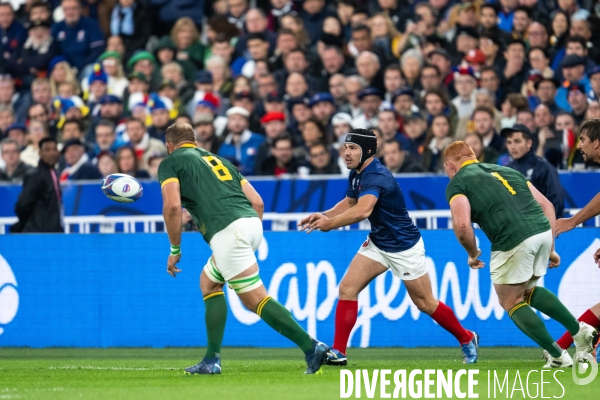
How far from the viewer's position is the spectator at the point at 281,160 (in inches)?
643

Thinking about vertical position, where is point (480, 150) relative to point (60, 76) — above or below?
above

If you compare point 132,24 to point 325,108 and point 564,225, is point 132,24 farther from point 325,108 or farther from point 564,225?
point 564,225

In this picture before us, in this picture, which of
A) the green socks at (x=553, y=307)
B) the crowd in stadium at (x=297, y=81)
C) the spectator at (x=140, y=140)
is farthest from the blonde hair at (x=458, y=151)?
the spectator at (x=140, y=140)

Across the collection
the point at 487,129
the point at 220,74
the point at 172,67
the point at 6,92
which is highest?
the point at 487,129

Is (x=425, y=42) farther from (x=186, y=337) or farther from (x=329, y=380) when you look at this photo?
(x=329, y=380)

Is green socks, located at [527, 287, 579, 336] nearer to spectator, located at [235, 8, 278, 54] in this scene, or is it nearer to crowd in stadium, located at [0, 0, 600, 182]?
crowd in stadium, located at [0, 0, 600, 182]

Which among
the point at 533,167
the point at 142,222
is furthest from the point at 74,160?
the point at 533,167

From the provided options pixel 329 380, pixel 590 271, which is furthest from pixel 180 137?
pixel 590 271

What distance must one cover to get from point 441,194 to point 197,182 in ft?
17.4

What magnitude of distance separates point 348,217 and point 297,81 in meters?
7.89

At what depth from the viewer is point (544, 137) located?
15.0 metres

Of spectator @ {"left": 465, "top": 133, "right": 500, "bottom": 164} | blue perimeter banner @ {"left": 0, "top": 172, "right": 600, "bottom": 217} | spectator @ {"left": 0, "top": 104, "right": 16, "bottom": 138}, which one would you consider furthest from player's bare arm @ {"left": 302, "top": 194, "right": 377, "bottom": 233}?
spectator @ {"left": 0, "top": 104, "right": 16, "bottom": 138}

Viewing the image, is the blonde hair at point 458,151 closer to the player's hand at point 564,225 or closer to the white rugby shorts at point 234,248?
the player's hand at point 564,225

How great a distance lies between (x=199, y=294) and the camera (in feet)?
47.5
